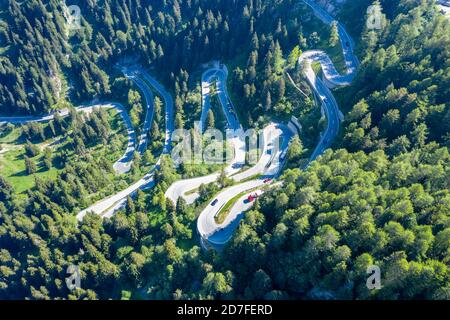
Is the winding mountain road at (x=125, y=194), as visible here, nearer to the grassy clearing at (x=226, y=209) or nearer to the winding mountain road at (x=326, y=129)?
the winding mountain road at (x=326, y=129)

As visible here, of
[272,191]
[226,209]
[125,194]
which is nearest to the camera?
[272,191]

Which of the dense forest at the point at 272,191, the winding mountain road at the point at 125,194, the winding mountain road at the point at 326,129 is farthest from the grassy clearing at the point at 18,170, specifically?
the winding mountain road at the point at 326,129

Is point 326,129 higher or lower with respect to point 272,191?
higher

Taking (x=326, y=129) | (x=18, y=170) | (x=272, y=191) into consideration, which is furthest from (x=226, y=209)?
(x=18, y=170)

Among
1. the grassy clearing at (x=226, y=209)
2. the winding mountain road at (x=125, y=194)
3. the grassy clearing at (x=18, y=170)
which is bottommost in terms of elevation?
the grassy clearing at (x=18, y=170)

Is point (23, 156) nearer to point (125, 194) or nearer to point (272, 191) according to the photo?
point (125, 194)

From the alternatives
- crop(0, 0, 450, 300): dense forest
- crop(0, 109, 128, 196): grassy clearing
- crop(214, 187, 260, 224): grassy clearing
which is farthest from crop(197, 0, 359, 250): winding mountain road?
crop(0, 109, 128, 196): grassy clearing

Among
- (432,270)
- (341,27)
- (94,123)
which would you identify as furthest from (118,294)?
(341,27)

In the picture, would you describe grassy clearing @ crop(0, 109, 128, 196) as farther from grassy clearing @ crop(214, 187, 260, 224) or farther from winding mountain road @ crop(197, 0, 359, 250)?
grassy clearing @ crop(214, 187, 260, 224)
